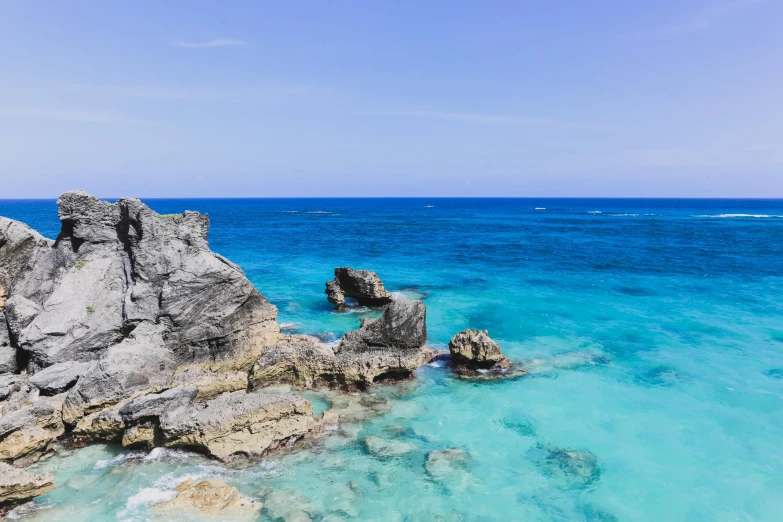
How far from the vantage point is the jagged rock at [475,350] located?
19.3 metres

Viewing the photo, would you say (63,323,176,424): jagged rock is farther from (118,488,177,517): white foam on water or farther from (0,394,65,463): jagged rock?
(118,488,177,517): white foam on water

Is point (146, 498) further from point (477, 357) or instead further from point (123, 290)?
point (477, 357)

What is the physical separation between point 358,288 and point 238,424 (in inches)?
622

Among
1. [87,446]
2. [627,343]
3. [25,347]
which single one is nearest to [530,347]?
[627,343]

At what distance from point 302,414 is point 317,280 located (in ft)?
77.5

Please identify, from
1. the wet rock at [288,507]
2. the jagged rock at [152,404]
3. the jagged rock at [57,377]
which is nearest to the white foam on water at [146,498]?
the jagged rock at [152,404]

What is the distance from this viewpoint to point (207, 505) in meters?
10.9

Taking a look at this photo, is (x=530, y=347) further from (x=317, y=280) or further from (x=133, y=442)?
(x=317, y=280)

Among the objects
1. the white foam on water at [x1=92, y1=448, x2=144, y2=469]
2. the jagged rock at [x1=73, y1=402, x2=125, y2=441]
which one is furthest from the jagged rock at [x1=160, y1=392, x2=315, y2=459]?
the jagged rock at [x1=73, y1=402, x2=125, y2=441]

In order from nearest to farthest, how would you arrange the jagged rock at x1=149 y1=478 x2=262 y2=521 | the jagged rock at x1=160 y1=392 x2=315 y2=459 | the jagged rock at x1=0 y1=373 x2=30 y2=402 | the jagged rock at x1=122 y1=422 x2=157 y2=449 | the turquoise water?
1. the jagged rock at x1=149 y1=478 x2=262 y2=521
2. the turquoise water
3. the jagged rock at x1=160 y1=392 x2=315 y2=459
4. the jagged rock at x1=122 y1=422 x2=157 y2=449
5. the jagged rock at x1=0 y1=373 x2=30 y2=402

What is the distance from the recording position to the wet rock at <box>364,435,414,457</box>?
13.6 m

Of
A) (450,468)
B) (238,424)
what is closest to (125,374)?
(238,424)

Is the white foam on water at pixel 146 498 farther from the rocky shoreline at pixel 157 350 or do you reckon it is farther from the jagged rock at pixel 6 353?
the jagged rock at pixel 6 353

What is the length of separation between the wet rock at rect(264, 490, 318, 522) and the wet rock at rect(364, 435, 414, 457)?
2.68 meters
